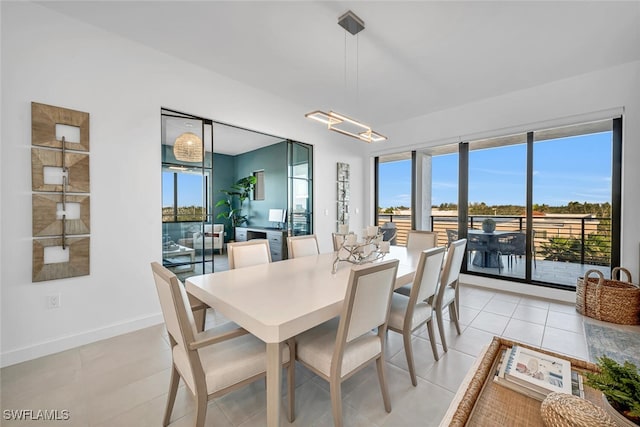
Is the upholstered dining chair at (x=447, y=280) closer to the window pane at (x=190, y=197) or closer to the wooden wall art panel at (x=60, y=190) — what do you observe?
the window pane at (x=190, y=197)

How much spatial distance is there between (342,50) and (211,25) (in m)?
1.28

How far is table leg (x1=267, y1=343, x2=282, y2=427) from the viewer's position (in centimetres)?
117

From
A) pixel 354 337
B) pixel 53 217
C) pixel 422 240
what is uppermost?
pixel 53 217

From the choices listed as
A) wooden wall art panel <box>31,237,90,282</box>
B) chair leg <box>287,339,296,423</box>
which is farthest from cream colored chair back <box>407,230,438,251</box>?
wooden wall art panel <box>31,237,90,282</box>

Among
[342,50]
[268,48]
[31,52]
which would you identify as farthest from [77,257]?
[342,50]

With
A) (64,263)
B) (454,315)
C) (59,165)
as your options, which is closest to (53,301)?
(64,263)

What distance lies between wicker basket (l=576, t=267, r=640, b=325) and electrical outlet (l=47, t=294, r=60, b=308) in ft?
17.6

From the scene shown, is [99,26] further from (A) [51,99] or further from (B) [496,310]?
(B) [496,310]

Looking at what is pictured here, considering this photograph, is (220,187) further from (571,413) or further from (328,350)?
(571,413)

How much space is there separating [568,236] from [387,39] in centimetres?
363

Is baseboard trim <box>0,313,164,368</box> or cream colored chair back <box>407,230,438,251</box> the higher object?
cream colored chair back <box>407,230,438,251</box>

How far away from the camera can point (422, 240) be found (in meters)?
3.38

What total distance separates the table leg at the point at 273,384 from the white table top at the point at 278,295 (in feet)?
0.20

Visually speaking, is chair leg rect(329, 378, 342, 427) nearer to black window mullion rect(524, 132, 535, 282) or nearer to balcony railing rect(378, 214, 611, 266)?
black window mullion rect(524, 132, 535, 282)
